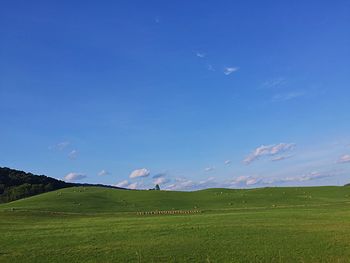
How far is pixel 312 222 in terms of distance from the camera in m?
34.3

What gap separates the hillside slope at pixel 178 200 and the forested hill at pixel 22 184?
1809 inches

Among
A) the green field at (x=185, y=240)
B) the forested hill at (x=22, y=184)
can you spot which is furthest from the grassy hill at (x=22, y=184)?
the green field at (x=185, y=240)

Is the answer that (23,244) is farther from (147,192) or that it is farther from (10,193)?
(10,193)

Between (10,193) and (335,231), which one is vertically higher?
(10,193)

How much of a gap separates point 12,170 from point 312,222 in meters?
137

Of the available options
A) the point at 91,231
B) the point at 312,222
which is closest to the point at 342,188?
the point at 312,222

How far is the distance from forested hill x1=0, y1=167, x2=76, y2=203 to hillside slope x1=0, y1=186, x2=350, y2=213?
46.0m

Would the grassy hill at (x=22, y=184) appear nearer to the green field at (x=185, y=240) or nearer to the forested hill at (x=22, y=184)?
the forested hill at (x=22, y=184)

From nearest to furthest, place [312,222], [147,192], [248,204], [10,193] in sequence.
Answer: [312,222], [248,204], [147,192], [10,193]

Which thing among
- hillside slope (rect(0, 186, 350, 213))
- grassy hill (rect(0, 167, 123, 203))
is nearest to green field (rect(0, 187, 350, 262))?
hillside slope (rect(0, 186, 350, 213))

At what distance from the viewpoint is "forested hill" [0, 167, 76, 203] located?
381 feet

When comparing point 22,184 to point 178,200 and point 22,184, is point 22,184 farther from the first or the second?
point 178,200

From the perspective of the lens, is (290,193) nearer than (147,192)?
Yes

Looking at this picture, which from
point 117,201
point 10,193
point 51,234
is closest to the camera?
point 51,234
